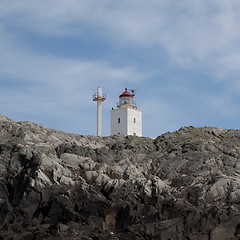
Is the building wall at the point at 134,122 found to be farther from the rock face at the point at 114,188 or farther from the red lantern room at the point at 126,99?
the rock face at the point at 114,188

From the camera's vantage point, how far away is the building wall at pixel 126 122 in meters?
75.6

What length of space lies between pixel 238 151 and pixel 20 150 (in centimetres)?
2091

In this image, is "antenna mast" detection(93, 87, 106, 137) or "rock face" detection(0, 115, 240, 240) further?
"antenna mast" detection(93, 87, 106, 137)

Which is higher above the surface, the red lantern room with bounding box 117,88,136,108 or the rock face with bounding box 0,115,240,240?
the red lantern room with bounding box 117,88,136,108

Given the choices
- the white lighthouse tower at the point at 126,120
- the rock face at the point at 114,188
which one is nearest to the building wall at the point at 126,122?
the white lighthouse tower at the point at 126,120

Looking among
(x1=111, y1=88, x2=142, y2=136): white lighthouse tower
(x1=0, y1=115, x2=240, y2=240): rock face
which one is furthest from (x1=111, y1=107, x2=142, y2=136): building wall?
(x1=0, y1=115, x2=240, y2=240): rock face

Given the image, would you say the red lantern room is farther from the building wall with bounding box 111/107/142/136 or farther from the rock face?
the rock face

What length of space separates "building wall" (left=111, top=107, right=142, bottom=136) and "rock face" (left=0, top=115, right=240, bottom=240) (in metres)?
17.7

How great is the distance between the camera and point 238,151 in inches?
2207

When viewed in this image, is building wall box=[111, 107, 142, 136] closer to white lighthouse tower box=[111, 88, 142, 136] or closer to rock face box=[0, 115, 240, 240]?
white lighthouse tower box=[111, 88, 142, 136]

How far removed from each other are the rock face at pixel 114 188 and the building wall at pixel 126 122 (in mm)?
17695

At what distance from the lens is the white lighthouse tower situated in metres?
75.6

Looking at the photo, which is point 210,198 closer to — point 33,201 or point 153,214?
point 153,214

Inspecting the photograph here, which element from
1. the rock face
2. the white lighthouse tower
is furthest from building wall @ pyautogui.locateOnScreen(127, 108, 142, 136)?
the rock face
